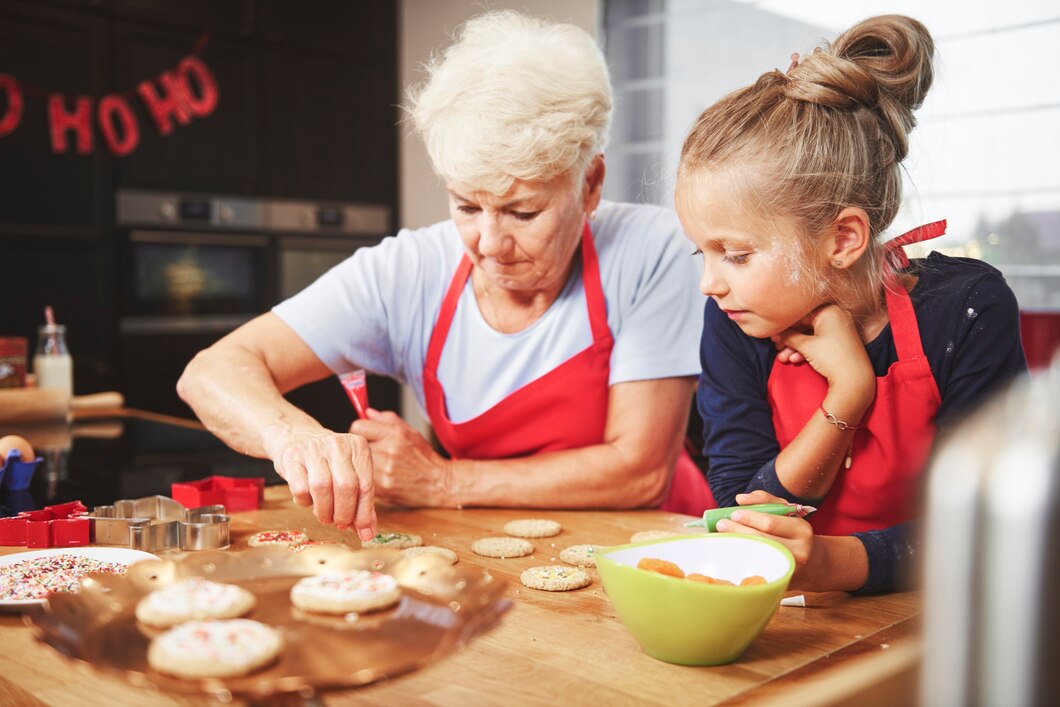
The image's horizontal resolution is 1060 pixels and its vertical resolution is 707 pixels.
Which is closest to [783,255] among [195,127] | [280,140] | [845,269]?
[845,269]

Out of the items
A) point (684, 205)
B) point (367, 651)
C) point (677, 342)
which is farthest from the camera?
point (677, 342)

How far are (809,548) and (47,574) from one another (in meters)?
0.78

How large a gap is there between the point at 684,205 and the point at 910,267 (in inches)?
13.1

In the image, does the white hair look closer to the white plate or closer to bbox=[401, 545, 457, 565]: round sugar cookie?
bbox=[401, 545, 457, 565]: round sugar cookie

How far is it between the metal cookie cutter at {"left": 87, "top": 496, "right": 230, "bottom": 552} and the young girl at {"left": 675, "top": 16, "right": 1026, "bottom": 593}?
2.14 feet

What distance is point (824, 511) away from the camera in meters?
1.29

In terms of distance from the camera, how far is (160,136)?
163 inches

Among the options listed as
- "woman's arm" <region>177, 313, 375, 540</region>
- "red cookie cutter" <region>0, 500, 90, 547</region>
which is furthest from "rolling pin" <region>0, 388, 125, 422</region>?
"red cookie cutter" <region>0, 500, 90, 547</region>

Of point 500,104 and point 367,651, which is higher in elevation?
point 500,104

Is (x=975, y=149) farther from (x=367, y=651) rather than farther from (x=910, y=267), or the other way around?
(x=367, y=651)

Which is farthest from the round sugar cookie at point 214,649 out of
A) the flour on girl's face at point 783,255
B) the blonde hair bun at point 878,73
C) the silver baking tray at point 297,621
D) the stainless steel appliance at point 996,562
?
the blonde hair bun at point 878,73

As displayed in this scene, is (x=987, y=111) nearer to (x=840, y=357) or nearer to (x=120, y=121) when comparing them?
(x=840, y=357)

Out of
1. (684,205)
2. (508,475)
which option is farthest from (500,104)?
(508,475)

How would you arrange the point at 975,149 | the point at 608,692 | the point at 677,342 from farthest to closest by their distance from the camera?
the point at 975,149, the point at 677,342, the point at 608,692
